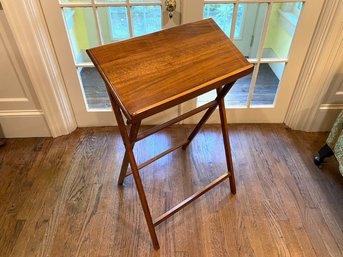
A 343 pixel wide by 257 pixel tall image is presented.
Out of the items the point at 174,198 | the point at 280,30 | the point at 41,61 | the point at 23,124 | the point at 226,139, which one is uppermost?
the point at 280,30

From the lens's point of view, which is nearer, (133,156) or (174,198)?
(133,156)

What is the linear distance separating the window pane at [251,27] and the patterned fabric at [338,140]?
639mm

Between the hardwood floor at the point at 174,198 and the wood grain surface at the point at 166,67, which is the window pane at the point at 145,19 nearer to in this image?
the wood grain surface at the point at 166,67

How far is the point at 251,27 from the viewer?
5.32ft

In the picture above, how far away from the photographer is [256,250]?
1.28 m

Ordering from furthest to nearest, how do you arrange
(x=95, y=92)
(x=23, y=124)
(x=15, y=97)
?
(x=95, y=92) → (x=23, y=124) → (x=15, y=97)

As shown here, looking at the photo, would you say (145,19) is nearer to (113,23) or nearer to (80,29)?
(113,23)

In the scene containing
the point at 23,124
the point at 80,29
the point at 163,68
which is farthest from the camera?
the point at 23,124

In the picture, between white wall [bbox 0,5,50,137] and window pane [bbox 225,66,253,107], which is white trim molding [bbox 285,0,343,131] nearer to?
window pane [bbox 225,66,253,107]

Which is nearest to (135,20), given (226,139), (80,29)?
(80,29)

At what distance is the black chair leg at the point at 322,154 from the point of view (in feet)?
5.27

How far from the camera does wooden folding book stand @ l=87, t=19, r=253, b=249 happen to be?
0.89 metres

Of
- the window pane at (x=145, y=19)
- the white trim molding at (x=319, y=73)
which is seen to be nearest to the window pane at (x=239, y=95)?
the white trim molding at (x=319, y=73)

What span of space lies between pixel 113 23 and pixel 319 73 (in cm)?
131
